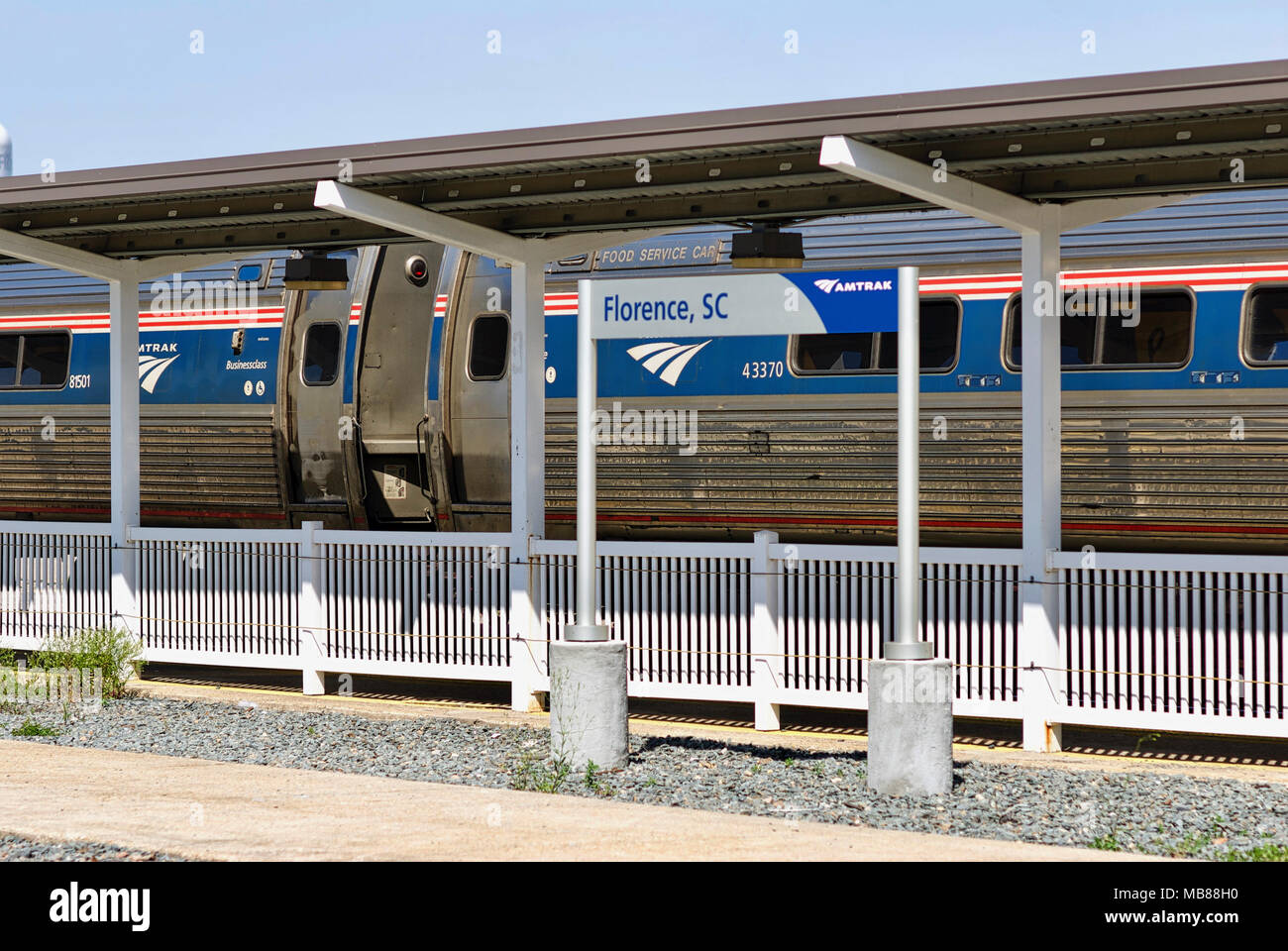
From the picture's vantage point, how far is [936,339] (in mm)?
12477

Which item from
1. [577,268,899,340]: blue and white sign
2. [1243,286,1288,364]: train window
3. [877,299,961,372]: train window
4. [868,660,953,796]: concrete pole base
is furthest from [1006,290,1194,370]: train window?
[868,660,953,796]: concrete pole base

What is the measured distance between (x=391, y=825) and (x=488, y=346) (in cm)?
727

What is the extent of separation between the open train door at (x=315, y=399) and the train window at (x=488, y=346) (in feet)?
4.91

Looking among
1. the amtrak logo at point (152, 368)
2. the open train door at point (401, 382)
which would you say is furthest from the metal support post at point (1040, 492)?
the amtrak logo at point (152, 368)

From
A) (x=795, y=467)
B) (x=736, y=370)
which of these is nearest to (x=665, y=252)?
(x=736, y=370)

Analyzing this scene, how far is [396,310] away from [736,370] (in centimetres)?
364

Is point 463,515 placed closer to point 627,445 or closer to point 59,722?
point 627,445

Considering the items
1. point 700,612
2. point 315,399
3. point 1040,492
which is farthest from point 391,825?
point 315,399

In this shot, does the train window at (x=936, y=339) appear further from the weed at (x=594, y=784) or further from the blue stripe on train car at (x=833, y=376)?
the weed at (x=594, y=784)

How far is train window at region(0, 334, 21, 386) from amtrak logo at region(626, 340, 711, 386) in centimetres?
750

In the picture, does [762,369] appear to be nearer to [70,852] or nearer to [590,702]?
[590,702]

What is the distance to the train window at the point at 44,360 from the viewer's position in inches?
658

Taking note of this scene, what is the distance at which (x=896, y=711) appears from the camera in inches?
344

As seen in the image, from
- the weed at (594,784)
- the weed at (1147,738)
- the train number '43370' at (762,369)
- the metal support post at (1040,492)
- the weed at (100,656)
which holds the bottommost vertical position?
the weed at (1147,738)
